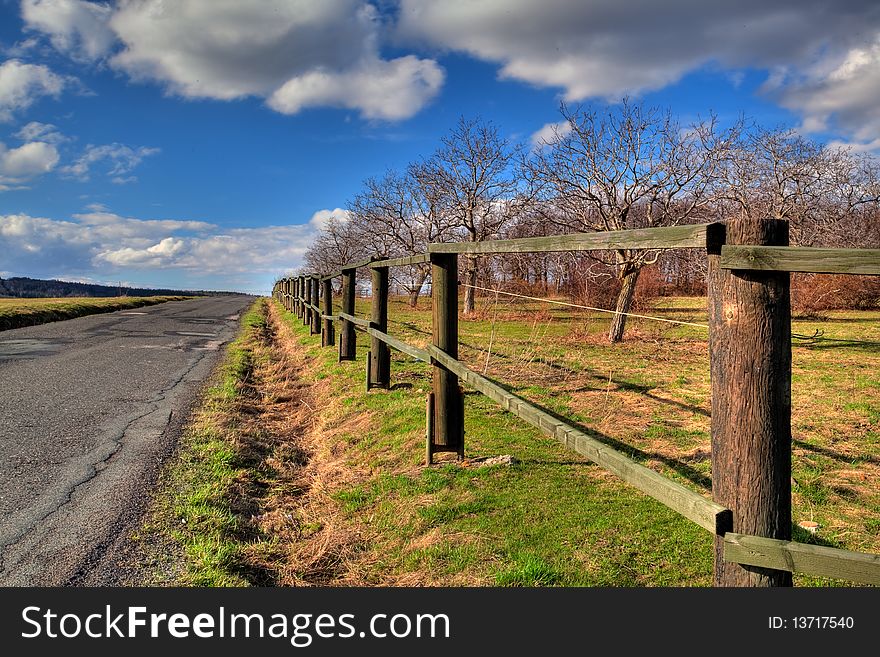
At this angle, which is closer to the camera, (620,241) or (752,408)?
(752,408)

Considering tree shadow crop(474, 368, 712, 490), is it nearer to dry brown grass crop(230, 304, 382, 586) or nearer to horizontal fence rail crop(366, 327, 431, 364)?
horizontal fence rail crop(366, 327, 431, 364)

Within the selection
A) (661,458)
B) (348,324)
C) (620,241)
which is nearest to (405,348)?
(661,458)

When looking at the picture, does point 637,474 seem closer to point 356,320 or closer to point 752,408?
point 752,408

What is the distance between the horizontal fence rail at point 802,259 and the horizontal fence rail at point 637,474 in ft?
2.84

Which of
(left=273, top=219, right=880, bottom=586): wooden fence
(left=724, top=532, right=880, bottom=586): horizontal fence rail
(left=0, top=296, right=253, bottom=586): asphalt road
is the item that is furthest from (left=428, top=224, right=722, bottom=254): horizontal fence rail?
(left=0, top=296, right=253, bottom=586): asphalt road

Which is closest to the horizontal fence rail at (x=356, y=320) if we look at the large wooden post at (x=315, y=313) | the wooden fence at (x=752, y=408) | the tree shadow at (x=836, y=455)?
the large wooden post at (x=315, y=313)

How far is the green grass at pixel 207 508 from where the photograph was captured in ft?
9.92

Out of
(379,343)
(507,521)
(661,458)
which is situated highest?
(379,343)

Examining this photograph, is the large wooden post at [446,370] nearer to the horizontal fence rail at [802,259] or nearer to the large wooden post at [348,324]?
the horizontal fence rail at [802,259]

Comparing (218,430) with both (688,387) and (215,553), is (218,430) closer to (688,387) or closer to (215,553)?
(215,553)

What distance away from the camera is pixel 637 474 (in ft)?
8.04

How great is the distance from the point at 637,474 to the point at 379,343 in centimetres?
494

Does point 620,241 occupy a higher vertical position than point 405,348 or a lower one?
higher

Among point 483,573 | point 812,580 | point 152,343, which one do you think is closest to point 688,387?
point 812,580
